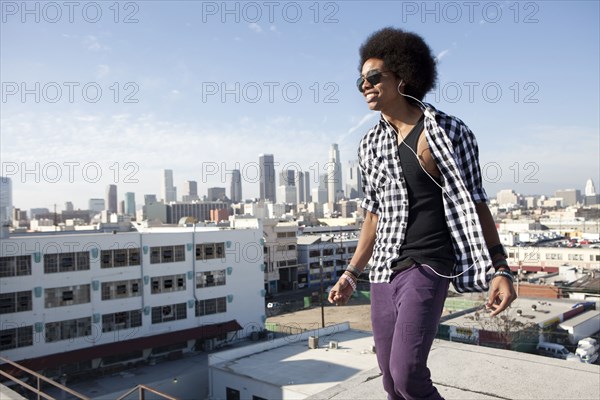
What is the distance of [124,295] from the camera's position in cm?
2569

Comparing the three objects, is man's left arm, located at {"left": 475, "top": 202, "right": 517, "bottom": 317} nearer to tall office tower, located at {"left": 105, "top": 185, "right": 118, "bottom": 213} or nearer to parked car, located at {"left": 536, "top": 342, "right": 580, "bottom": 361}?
parked car, located at {"left": 536, "top": 342, "right": 580, "bottom": 361}

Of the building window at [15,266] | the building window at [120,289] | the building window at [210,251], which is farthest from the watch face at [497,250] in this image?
the building window at [210,251]

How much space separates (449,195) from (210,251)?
27913mm

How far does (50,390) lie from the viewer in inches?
856

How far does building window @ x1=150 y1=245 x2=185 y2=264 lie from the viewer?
27031mm

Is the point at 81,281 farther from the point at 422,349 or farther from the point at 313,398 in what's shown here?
the point at 422,349

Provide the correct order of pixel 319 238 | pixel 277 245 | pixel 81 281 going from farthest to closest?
pixel 319 238
pixel 277 245
pixel 81 281

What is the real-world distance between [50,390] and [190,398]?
6383mm

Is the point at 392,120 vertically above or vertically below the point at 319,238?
above

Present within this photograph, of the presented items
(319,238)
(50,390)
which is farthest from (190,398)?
(319,238)

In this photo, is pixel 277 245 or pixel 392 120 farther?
pixel 277 245

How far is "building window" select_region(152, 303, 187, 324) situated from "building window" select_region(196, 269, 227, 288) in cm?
169

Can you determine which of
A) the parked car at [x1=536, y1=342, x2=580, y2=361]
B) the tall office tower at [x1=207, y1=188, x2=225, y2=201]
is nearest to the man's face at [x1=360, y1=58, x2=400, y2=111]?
the parked car at [x1=536, y1=342, x2=580, y2=361]

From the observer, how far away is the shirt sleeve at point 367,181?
9.19ft
